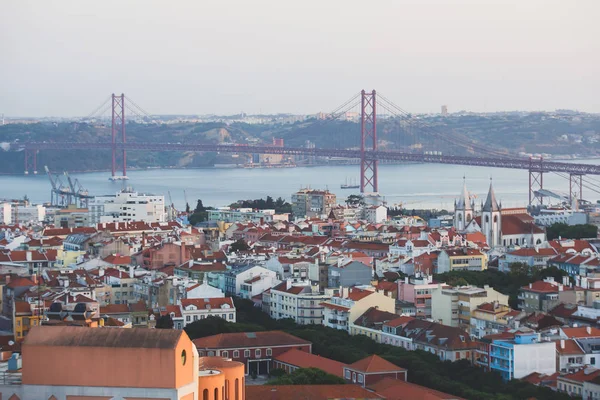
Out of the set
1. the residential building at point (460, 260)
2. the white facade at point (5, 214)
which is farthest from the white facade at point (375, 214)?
the residential building at point (460, 260)

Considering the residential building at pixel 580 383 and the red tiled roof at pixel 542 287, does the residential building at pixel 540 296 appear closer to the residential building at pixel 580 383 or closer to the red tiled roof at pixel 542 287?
the red tiled roof at pixel 542 287

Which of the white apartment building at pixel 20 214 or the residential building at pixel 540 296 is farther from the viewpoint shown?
the white apartment building at pixel 20 214

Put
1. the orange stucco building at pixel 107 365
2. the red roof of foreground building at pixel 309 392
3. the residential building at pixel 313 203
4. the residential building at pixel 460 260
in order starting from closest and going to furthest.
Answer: the orange stucco building at pixel 107 365, the red roof of foreground building at pixel 309 392, the residential building at pixel 460 260, the residential building at pixel 313 203

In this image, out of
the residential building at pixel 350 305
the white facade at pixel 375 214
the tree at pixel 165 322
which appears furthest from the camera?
the white facade at pixel 375 214

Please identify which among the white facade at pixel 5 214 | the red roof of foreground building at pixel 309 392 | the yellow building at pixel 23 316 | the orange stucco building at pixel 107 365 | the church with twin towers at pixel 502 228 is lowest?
the white facade at pixel 5 214

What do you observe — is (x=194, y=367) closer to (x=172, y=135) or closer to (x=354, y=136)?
(x=354, y=136)

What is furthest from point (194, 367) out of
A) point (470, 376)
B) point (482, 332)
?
point (482, 332)
